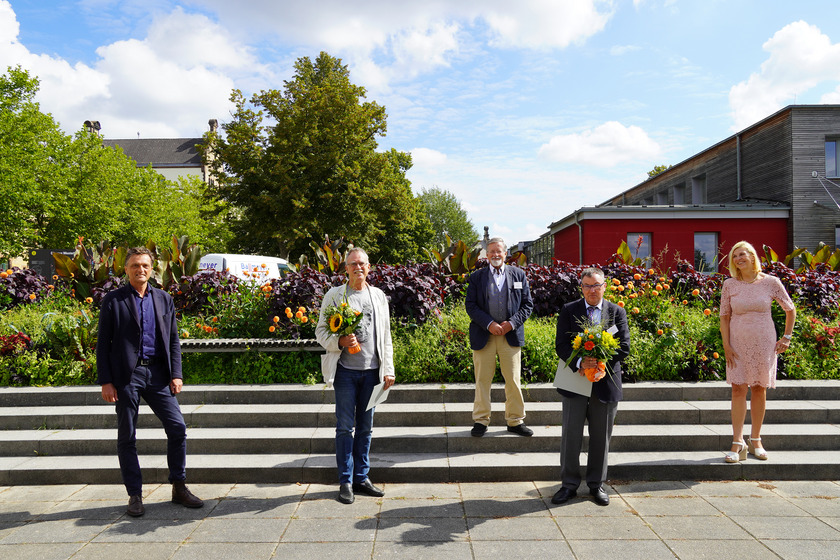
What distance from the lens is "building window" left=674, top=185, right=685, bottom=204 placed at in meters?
31.3

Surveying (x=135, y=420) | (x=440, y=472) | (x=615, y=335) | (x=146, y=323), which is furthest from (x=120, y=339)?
(x=615, y=335)

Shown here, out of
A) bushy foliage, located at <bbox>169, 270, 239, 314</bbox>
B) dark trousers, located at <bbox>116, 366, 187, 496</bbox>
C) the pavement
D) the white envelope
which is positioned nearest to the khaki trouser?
the pavement

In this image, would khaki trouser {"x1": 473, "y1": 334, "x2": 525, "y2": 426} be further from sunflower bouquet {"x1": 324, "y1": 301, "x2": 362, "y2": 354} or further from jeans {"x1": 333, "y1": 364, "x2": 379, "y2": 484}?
sunflower bouquet {"x1": 324, "y1": 301, "x2": 362, "y2": 354}

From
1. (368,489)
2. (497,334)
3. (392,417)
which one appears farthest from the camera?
(392,417)

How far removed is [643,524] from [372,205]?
72.4 ft

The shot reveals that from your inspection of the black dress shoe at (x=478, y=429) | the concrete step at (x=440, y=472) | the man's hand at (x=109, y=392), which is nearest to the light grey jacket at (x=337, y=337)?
the concrete step at (x=440, y=472)

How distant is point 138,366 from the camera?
4.30 m

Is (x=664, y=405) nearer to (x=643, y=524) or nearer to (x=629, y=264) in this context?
(x=643, y=524)

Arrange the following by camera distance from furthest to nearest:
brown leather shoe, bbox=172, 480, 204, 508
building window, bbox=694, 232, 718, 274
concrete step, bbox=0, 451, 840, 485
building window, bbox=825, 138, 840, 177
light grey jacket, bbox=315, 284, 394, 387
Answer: building window, bbox=825, 138, 840, 177, building window, bbox=694, 232, 718, 274, concrete step, bbox=0, 451, 840, 485, light grey jacket, bbox=315, 284, 394, 387, brown leather shoe, bbox=172, 480, 204, 508

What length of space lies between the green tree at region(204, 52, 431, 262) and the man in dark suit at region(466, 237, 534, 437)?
1801 centimetres

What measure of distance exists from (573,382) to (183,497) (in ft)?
10.4

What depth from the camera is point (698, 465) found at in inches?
195

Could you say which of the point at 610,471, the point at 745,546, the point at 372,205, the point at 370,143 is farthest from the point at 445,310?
the point at 370,143

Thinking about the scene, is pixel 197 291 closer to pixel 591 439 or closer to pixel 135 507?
pixel 135 507
